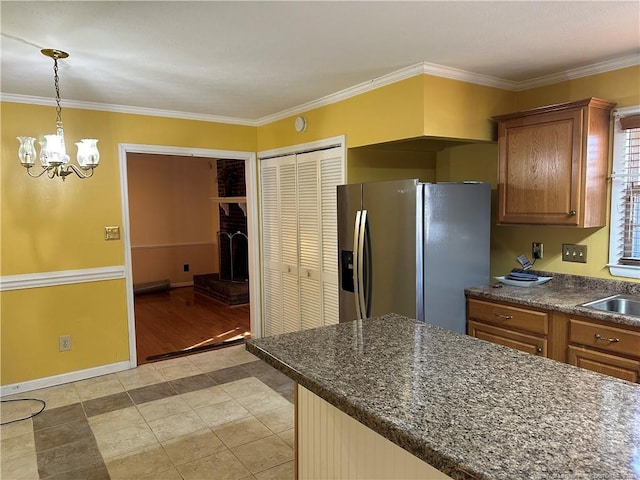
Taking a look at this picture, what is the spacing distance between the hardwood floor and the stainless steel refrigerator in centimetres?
235

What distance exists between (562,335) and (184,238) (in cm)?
666

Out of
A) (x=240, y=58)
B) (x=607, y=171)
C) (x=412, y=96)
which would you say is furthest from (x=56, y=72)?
(x=607, y=171)

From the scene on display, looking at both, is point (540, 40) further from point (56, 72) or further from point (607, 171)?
point (56, 72)

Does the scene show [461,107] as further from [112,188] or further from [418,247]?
[112,188]

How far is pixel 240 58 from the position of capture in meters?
2.57

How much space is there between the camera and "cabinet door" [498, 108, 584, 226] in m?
2.68

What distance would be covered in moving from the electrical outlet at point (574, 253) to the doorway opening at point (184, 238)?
3754mm

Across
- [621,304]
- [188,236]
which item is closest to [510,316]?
[621,304]

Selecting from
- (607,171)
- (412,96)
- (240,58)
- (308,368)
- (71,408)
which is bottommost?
(71,408)

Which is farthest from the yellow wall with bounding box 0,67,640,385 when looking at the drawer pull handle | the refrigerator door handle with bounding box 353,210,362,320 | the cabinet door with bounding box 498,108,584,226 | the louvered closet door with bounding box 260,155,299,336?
the drawer pull handle

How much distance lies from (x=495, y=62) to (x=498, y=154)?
0.65 meters

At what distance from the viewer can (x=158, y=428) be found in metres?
2.90

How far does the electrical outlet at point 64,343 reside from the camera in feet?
12.0

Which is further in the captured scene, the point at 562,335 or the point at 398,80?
the point at 398,80
